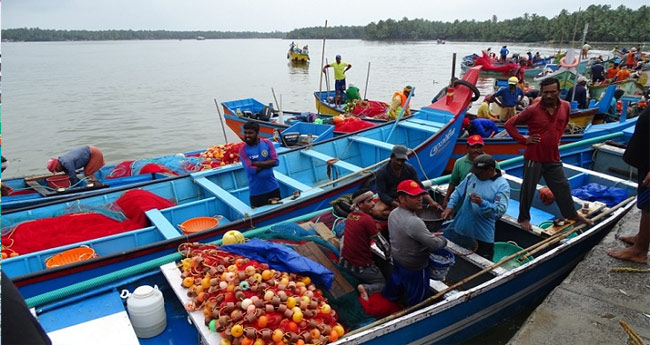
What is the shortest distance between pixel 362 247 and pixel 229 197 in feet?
8.85

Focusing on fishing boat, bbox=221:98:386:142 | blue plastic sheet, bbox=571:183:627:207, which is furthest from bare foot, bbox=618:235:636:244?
fishing boat, bbox=221:98:386:142

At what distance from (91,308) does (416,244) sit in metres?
3.12

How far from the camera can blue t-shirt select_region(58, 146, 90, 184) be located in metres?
7.54

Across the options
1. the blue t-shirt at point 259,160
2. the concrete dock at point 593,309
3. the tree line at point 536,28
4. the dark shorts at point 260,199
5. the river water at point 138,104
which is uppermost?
the tree line at point 536,28

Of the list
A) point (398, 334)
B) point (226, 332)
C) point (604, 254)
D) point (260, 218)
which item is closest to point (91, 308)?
point (226, 332)

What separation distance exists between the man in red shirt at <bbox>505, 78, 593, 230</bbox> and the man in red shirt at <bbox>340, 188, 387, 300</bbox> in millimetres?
2037

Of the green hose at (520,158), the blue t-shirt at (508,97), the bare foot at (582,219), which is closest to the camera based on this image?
the bare foot at (582,219)

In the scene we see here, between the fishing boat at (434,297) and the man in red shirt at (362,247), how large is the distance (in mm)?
383

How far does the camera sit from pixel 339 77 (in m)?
15.5

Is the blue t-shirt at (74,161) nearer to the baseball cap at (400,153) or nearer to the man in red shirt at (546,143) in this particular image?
the baseball cap at (400,153)

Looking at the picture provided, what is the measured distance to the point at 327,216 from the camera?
19.5 ft

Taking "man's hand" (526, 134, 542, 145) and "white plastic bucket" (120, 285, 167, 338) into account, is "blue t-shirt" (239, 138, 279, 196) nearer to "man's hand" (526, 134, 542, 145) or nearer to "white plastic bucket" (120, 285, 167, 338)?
"white plastic bucket" (120, 285, 167, 338)

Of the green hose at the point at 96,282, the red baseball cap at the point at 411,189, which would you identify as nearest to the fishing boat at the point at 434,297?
the green hose at the point at 96,282

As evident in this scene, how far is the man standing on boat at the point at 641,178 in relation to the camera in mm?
3982
